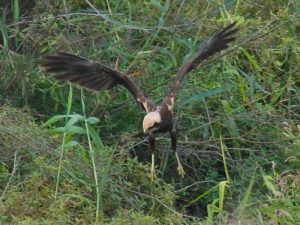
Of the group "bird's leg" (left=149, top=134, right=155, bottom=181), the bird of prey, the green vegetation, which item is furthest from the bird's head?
the green vegetation

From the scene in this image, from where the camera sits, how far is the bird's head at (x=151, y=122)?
5.43 m

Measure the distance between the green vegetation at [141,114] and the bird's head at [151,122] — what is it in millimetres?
206

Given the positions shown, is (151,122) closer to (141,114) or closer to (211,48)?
(211,48)

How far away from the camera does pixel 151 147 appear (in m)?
5.62

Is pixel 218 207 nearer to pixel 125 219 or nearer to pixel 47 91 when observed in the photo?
pixel 125 219

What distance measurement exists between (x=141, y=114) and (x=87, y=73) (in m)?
0.69

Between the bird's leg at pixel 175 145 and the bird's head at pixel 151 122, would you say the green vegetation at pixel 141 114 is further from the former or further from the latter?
the bird's head at pixel 151 122

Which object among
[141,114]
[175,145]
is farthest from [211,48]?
[141,114]

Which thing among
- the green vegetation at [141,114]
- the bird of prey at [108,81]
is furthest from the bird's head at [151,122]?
the green vegetation at [141,114]

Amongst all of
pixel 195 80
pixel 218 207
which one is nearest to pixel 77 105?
pixel 195 80

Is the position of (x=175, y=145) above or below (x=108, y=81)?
below

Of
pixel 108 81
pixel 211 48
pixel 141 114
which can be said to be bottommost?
pixel 141 114

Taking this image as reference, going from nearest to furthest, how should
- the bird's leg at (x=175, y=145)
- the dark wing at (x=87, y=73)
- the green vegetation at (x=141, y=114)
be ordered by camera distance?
the green vegetation at (x=141, y=114)
the dark wing at (x=87, y=73)
the bird's leg at (x=175, y=145)

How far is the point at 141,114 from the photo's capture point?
20.2 feet
